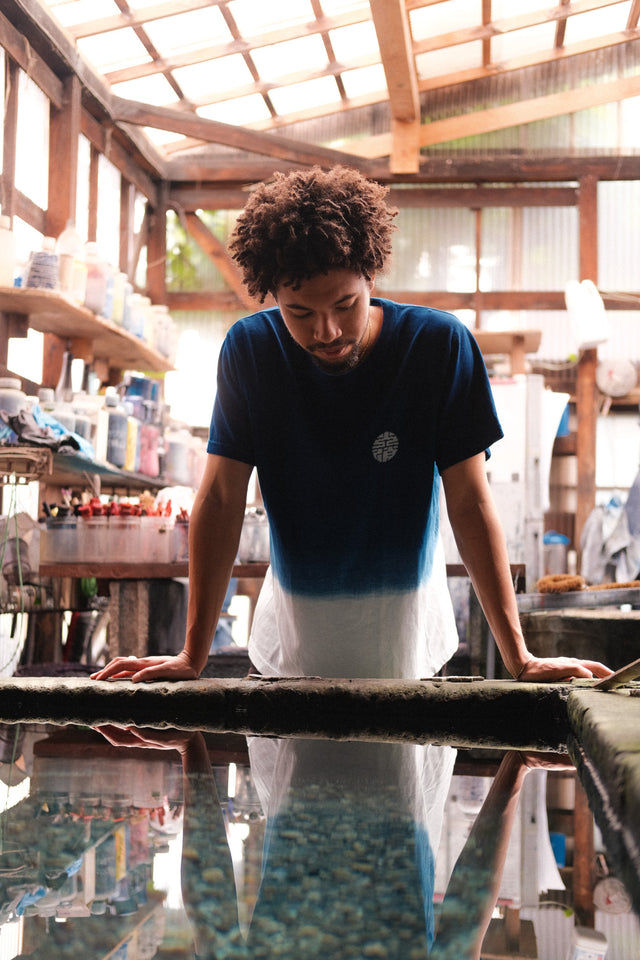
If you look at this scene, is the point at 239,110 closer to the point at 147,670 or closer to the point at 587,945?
the point at 147,670

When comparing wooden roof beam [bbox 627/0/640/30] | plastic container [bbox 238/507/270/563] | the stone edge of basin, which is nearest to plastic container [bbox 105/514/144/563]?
plastic container [bbox 238/507/270/563]

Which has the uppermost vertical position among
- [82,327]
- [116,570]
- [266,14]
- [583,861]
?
[266,14]

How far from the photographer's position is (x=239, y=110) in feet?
20.6

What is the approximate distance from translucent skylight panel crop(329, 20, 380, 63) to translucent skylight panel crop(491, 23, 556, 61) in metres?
0.87

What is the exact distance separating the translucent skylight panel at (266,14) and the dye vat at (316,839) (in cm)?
462

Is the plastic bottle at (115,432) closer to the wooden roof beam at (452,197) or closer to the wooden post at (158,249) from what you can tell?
the wooden post at (158,249)

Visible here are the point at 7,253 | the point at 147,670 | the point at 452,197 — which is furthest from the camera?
the point at 452,197

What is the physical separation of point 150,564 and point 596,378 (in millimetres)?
4072

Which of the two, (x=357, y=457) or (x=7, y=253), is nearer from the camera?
(x=357, y=457)

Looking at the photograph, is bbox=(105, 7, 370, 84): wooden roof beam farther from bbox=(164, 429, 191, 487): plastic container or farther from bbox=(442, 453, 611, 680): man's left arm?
bbox=(442, 453, 611, 680): man's left arm

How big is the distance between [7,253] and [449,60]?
3744 millimetres

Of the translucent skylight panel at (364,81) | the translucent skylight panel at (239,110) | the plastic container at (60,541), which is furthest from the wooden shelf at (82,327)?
the translucent skylight panel at (364,81)

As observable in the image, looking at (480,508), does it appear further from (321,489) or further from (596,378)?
(596,378)

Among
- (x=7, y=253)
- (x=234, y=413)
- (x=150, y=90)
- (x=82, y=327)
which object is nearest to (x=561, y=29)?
(x=150, y=90)
